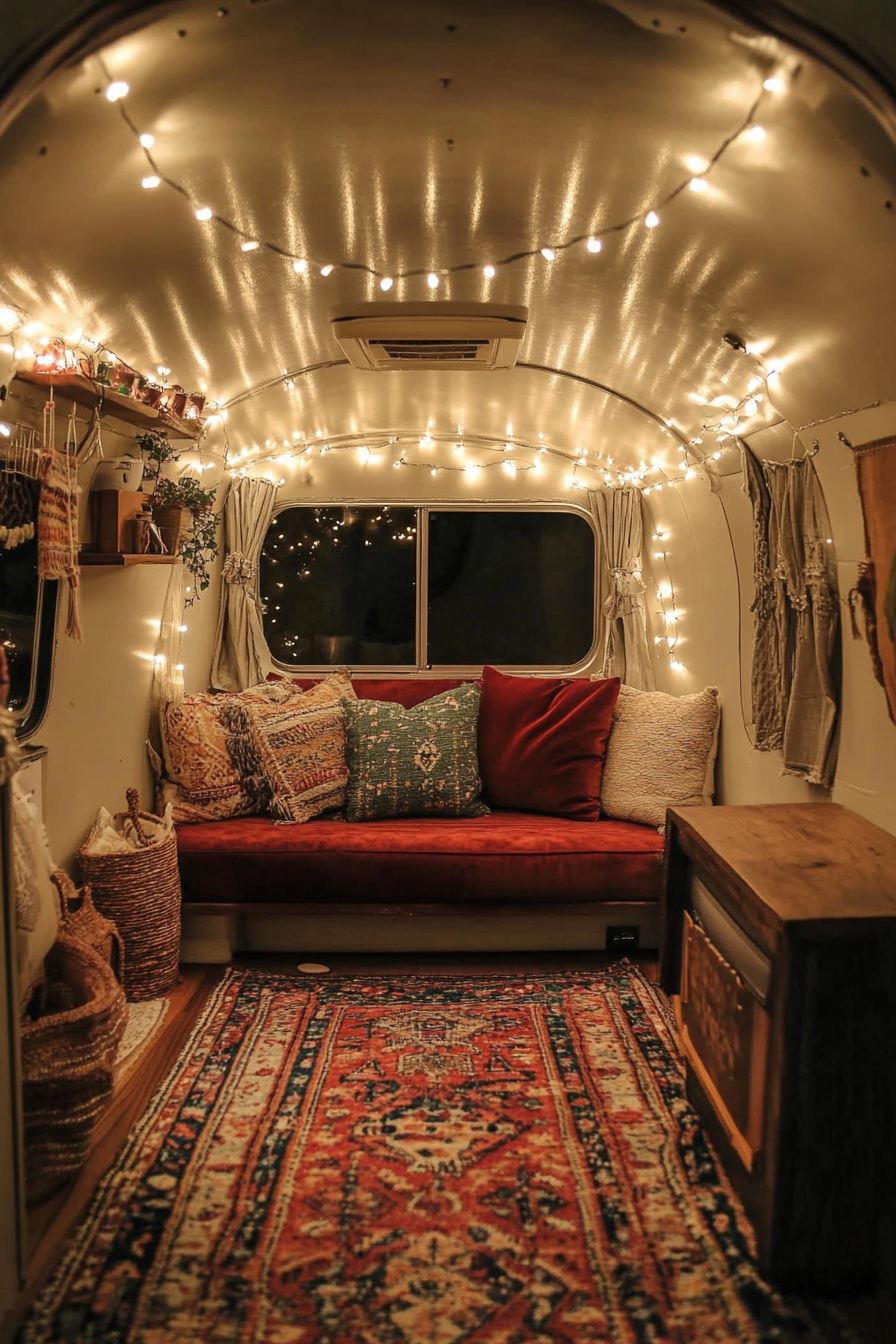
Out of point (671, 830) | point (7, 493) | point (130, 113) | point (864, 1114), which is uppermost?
point (130, 113)

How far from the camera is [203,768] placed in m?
Answer: 4.16

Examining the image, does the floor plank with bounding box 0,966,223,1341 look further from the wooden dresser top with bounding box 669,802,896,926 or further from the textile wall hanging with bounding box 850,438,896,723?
the textile wall hanging with bounding box 850,438,896,723

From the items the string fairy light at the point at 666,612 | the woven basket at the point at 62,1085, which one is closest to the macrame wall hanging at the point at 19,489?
the woven basket at the point at 62,1085

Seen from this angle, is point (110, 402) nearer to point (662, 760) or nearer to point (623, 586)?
point (662, 760)

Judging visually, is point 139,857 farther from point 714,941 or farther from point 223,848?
point 714,941

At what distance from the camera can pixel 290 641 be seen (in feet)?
17.3

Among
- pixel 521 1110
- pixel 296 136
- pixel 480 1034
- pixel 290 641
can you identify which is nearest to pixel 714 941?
pixel 521 1110

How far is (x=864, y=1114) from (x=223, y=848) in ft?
8.08

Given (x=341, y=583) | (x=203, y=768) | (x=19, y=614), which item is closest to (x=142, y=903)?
(x=203, y=768)

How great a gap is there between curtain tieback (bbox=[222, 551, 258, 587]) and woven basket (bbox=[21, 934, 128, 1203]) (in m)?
2.83

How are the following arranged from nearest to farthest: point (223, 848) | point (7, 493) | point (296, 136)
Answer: point (296, 136)
point (7, 493)
point (223, 848)

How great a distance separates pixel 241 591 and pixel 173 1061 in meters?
2.55

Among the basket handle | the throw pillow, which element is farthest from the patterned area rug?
the throw pillow

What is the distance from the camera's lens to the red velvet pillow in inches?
172
